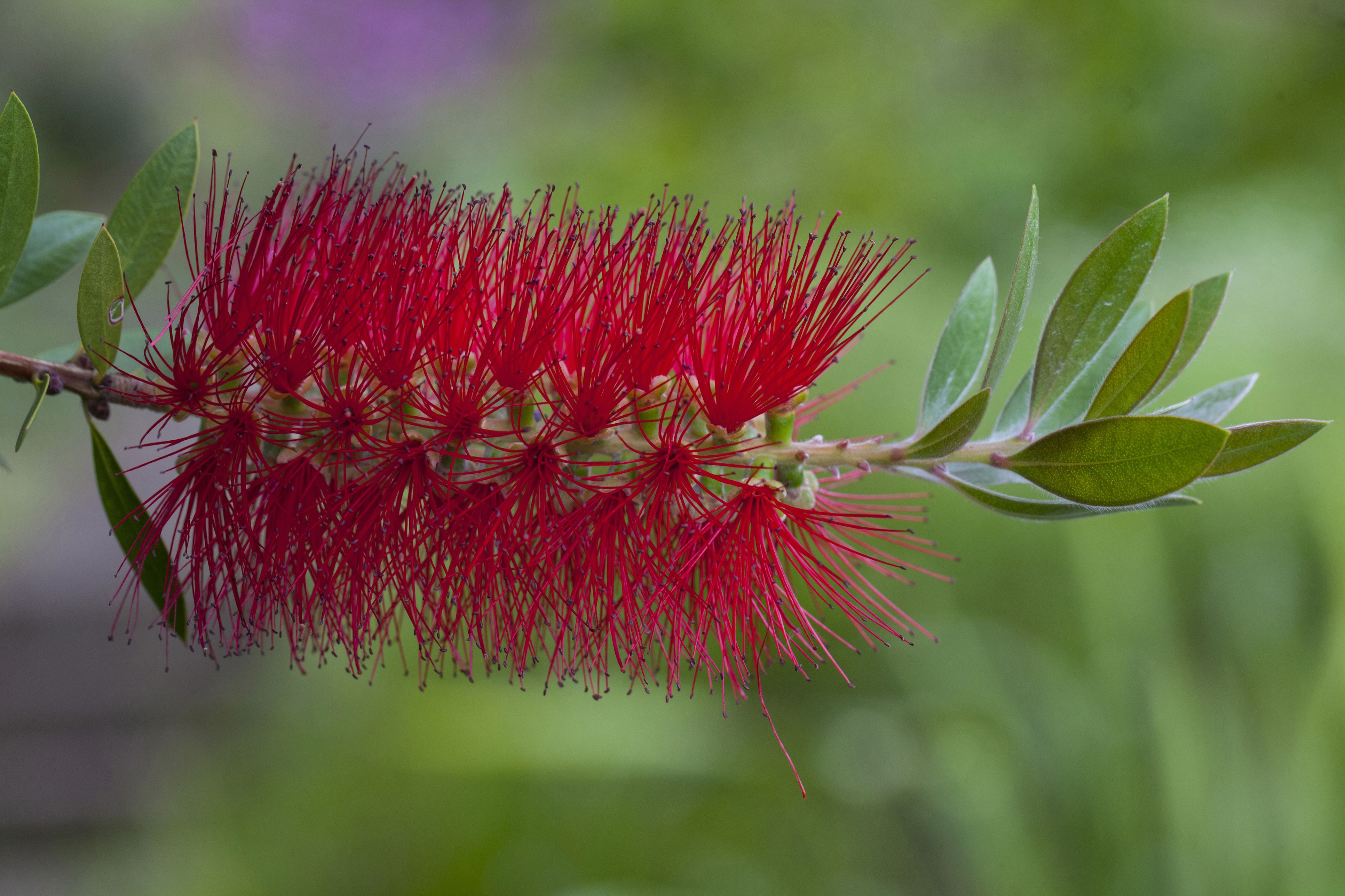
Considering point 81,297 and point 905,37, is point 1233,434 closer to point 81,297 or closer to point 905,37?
point 81,297

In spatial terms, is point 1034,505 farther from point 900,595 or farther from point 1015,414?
point 900,595

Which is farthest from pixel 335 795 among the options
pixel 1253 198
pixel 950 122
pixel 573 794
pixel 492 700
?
pixel 1253 198

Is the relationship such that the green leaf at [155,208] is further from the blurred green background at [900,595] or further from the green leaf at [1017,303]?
the blurred green background at [900,595]

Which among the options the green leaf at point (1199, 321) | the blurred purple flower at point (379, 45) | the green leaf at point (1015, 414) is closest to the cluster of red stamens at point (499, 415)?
the green leaf at point (1015, 414)

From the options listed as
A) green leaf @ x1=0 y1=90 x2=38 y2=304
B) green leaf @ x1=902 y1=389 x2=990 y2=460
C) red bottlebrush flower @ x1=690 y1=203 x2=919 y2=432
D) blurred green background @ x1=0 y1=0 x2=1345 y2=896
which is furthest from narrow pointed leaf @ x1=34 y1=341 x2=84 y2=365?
blurred green background @ x1=0 y1=0 x2=1345 y2=896

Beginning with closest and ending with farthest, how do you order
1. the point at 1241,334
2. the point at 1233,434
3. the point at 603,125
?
the point at 1233,434, the point at 1241,334, the point at 603,125

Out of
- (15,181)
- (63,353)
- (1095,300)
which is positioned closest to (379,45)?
(63,353)
